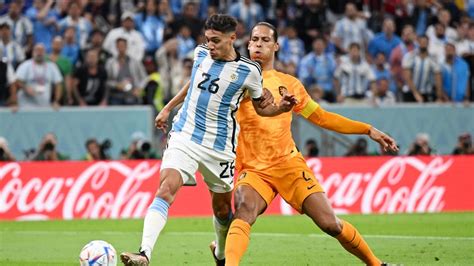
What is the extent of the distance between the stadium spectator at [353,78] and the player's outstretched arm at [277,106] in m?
12.8

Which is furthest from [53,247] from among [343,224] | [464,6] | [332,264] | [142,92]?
[464,6]

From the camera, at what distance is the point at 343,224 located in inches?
387

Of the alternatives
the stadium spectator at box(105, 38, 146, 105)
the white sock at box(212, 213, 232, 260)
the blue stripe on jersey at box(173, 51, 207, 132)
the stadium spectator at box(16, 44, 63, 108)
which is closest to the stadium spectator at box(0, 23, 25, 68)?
the stadium spectator at box(16, 44, 63, 108)

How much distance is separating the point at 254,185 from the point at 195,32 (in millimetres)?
13570

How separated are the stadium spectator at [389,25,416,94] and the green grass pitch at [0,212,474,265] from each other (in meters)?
5.29

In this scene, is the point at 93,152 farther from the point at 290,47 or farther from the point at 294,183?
the point at 294,183

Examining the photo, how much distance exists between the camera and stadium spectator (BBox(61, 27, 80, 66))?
21750 mm

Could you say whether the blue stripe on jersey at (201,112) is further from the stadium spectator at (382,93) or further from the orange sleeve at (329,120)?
the stadium spectator at (382,93)

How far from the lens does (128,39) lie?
72.6ft

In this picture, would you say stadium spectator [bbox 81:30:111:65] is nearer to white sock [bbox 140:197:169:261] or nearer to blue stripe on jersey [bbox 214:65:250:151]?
blue stripe on jersey [bbox 214:65:250:151]

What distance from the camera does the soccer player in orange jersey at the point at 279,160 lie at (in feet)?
32.1

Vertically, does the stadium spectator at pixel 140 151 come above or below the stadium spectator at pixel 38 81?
below

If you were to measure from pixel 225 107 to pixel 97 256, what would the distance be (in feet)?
5.93

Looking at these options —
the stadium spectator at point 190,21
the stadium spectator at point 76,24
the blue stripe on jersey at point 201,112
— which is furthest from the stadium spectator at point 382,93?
the blue stripe on jersey at point 201,112
